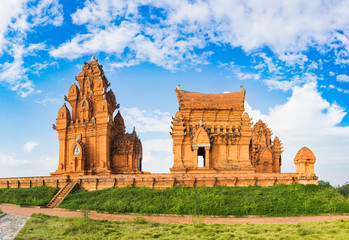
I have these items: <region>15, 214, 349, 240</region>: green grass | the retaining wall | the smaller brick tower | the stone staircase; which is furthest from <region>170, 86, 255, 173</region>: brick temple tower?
<region>15, 214, 349, 240</region>: green grass

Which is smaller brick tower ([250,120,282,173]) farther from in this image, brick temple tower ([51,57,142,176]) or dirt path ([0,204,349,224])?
dirt path ([0,204,349,224])

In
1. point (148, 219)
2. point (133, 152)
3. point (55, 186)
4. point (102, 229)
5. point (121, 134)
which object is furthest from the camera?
point (121, 134)

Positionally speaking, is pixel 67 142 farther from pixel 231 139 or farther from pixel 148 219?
pixel 148 219

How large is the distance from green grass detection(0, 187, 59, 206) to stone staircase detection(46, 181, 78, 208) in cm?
39

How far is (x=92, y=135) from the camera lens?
32.5 metres

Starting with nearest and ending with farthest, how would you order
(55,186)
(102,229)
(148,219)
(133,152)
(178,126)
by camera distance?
(102,229)
(148,219)
(55,186)
(178,126)
(133,152)

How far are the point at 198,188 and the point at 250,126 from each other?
953cm

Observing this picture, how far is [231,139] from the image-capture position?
1176 inches

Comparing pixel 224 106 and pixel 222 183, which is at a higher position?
pixel 224 106

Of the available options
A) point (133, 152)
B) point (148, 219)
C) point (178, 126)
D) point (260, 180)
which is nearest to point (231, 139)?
point (178, 126)

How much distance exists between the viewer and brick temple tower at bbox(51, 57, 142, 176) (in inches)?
1246

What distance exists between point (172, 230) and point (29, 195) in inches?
504

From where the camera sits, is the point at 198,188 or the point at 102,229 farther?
the point at 198,188

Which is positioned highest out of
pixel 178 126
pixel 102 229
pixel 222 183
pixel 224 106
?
pixel 224 106
